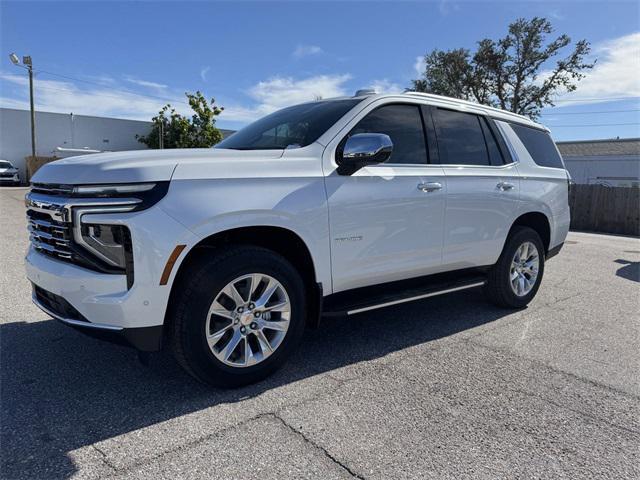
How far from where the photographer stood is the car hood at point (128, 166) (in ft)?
9.07

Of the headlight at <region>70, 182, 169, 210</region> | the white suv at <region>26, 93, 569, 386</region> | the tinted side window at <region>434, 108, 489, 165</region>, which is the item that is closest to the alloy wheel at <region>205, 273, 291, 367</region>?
the white suv at <region>26, 93, 569, 386</region>

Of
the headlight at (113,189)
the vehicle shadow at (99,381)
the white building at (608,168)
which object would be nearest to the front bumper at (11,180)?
the vehicle shadow at (99,381)

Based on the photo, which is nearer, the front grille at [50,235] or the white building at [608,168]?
the front grille at [50,235]

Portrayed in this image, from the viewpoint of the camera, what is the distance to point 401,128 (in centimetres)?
414

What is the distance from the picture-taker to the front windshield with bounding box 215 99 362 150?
12.3 feet

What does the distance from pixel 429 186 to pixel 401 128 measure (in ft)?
1.83

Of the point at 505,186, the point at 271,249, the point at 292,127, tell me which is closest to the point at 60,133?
the point at 292,127

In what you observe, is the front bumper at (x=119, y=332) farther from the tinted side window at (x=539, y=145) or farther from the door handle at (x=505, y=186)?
the tinted side window at (x=539, y=145)

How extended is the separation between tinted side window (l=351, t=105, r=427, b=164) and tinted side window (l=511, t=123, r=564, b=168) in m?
1.68

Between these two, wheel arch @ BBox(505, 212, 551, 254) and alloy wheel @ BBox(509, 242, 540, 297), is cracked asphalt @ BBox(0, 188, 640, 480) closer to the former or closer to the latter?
alloy wheel @ BBox(509, 242, 540, 297)

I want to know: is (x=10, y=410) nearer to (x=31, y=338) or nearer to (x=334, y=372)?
(x=31, y=338)

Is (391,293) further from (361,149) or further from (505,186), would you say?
(505,186)

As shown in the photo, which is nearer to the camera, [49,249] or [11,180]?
[49,249]

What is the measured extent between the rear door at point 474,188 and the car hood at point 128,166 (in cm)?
187
